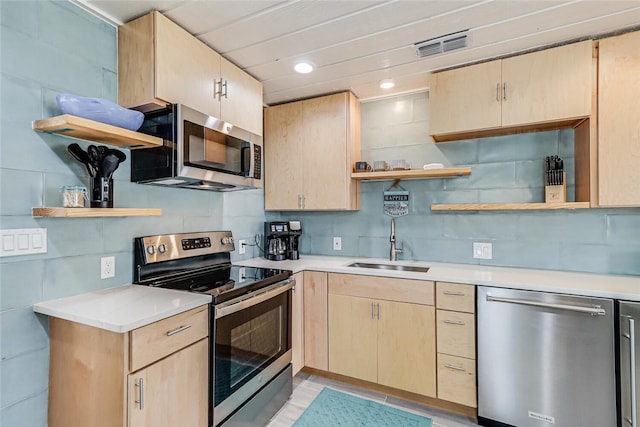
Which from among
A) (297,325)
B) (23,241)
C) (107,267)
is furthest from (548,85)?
(23,241)

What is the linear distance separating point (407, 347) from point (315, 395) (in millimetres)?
759

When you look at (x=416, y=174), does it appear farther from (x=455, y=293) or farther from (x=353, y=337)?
(x=353, y=337)

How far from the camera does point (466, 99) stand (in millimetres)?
2166

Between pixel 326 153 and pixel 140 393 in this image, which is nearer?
pixel 140 393

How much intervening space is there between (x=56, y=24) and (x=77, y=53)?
5.1 inches

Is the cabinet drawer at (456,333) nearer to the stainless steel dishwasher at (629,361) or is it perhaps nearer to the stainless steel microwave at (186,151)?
the stainless steel dishwasher at (629,361)

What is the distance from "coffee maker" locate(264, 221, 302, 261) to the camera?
2721 millimetres

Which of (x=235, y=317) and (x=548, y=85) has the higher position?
(x=548, y=85)

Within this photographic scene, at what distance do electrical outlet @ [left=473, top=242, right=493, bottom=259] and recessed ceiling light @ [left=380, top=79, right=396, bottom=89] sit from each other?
1.44 m

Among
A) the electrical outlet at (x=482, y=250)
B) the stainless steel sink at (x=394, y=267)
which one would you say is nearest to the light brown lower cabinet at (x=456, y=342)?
the stainless steel sink at (x=394, y=267)

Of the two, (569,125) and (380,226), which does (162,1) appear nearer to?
(380,226)

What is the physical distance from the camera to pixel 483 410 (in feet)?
6.19

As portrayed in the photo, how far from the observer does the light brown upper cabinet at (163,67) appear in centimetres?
162

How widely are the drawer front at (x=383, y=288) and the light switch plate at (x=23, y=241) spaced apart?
A: 66.6 inches
